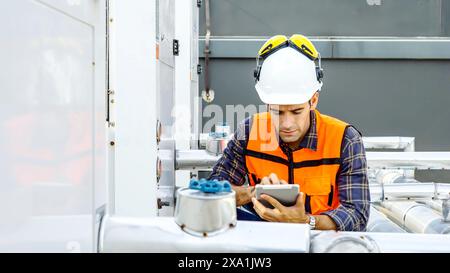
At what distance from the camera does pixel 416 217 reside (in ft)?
7.12

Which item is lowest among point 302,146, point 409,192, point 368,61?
point 409,192

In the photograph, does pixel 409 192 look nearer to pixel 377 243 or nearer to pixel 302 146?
pixel 302 146

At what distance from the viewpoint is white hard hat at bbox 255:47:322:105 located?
1372 millimetres

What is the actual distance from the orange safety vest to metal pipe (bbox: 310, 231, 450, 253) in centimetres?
72

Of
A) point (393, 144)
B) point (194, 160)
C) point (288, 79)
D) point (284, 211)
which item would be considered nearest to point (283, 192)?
point (284, 211)

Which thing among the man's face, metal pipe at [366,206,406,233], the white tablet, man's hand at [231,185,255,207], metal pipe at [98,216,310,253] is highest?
the man's face

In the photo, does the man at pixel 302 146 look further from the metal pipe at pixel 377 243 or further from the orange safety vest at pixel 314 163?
the metal pipe at pixel 377 243

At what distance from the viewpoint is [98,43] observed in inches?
34.2

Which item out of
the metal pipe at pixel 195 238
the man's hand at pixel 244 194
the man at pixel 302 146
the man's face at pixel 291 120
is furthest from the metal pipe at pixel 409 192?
the metal pipe at pixel 195 238

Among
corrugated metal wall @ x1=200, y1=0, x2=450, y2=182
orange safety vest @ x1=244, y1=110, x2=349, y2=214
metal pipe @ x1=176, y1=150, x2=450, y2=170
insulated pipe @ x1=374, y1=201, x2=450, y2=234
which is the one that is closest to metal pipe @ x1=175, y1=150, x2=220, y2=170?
metal pipe @ x1=176, y1=150, x2=450, y2=170

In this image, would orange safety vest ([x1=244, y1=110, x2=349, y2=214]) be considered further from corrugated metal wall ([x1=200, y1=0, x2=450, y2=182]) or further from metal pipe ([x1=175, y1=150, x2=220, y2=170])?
corrugated metal wall ([x1=200, y1=0, x2=450, y2=182])

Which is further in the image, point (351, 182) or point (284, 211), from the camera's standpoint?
point (351, 182)

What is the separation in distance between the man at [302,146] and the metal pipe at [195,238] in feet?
2.03

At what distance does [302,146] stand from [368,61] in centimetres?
286
